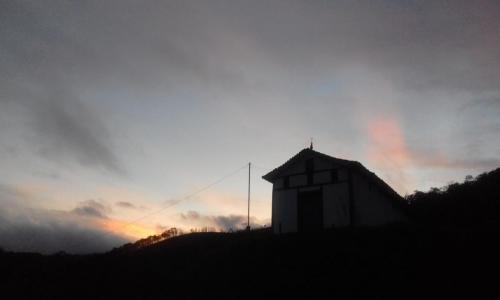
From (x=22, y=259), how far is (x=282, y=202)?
24.8 m

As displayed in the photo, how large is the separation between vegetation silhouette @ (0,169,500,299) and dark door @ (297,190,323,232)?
2873mm

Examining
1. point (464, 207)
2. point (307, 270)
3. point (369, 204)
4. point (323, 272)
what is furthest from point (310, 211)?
point (464, 207)

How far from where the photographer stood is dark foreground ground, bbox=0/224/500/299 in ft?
51.5

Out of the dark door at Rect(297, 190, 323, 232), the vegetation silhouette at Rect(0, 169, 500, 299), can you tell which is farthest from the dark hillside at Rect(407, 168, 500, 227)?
the vegetation silhouette at Rect(0, 169, 500, 299)

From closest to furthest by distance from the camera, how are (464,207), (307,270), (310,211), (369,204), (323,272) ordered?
(323,272) → (307,270) → (369,204) → (310,211) → (464,207)

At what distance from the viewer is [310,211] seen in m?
24.7

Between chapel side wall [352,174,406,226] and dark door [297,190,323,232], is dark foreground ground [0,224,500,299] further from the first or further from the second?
dark door [297,190,323,232]

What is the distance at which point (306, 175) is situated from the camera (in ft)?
83.4

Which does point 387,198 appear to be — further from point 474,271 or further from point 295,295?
point 295,295

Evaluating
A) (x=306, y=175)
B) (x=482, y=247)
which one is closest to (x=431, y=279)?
(x=482, y=247)

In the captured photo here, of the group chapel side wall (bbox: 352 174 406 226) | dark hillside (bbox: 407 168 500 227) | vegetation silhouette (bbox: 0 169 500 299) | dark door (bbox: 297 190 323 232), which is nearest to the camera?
vegetation silhouette (bbox: 0 169 500 299)

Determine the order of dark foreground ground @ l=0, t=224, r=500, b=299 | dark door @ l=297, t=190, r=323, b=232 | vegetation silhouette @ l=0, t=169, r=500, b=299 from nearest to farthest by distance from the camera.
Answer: dark foreground ground @ l=0, t=224, r=500, b=299
vegetation silhouette @ l=0, t=169, r=500, b=299
dark door @ l=297, t=190, r=323, b=232

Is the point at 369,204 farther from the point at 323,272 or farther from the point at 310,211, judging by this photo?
the point at 323,272

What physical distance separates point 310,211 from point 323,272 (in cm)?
717
